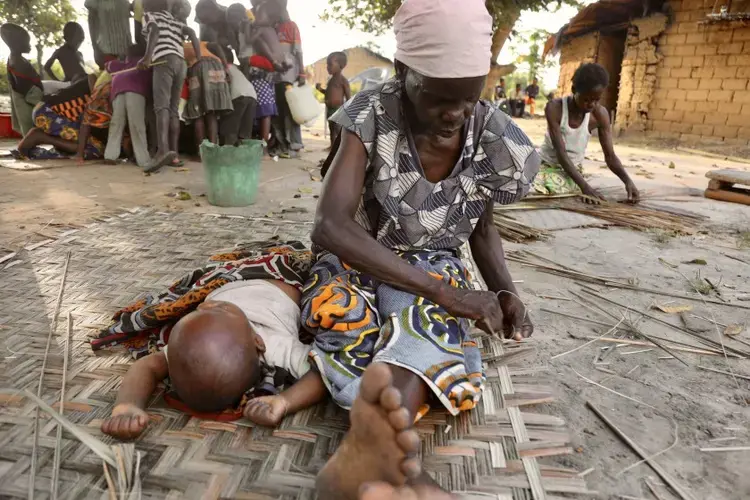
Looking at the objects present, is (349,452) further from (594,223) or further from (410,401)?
(594,223)

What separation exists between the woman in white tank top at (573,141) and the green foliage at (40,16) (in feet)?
49.4

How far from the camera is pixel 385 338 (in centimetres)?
122

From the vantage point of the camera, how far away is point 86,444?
1.06 meters

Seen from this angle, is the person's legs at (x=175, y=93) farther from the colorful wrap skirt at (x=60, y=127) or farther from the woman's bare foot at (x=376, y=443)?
the woman's bare foot at (x=376, y=443)

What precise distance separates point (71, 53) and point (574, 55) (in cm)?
1011

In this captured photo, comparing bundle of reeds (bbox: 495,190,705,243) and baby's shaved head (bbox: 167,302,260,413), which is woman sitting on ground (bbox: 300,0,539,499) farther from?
bundle of reeds (bbox: 495,190,705,243)

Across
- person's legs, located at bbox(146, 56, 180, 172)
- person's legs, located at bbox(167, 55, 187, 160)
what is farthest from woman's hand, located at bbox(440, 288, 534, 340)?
person's legs, located at bbox(167, 55, 187, 160)

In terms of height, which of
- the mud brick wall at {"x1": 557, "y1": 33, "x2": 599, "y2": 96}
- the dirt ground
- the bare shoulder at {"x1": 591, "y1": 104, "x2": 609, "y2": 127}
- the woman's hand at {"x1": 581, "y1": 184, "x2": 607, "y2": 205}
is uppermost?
the mud brick wall at {"x1": 557, "y1": 33, "x2": 599, "y2": 96}

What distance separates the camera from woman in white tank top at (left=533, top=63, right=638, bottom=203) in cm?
391

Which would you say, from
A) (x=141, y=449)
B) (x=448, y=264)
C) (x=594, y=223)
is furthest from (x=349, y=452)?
(x=594, y=223)

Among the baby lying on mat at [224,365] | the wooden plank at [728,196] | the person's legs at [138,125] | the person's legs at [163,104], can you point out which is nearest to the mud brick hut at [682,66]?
the wooden plank at [728,196]

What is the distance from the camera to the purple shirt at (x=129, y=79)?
489 centimetres

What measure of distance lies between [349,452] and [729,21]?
9.87 metres

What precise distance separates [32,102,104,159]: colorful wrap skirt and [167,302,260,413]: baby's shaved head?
511 cm
